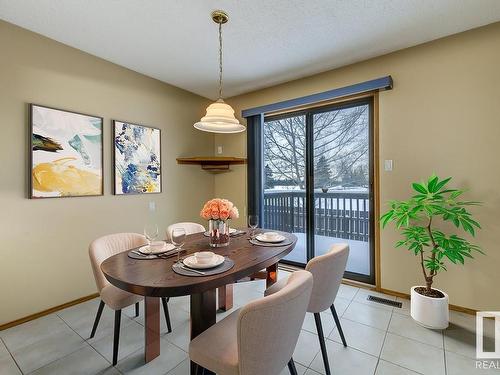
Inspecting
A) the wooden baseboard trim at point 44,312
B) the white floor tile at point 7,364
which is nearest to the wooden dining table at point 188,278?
the white floor tile at point 7,364

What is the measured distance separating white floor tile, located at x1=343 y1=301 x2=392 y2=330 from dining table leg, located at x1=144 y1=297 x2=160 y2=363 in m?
1.64

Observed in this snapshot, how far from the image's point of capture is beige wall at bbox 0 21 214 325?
2.08 meters

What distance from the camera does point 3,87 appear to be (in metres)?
2.04

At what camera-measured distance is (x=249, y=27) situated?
212 centimetres

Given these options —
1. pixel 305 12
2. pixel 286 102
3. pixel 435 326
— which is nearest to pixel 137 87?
pixel 286 102

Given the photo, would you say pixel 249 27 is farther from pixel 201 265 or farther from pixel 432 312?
pixel 432 312

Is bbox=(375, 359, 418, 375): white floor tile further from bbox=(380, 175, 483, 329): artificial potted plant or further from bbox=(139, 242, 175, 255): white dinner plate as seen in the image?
bbox=(139, 242, 175, 255): white dinner plate

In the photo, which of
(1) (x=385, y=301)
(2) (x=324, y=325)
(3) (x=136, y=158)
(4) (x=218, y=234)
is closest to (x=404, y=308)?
(1) (x=385, y=301)

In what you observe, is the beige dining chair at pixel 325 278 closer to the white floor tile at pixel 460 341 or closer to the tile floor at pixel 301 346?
the tile floor at pixel 301 346

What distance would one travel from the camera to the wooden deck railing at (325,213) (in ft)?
9.59

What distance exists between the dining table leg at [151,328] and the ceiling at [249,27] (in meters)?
2.23

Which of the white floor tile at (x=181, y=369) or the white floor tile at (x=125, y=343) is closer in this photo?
the white floor tile at (x=181, y=369)

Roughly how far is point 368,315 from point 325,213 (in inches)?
50.2

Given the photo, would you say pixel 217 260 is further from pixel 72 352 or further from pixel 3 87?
pixel 3 87
